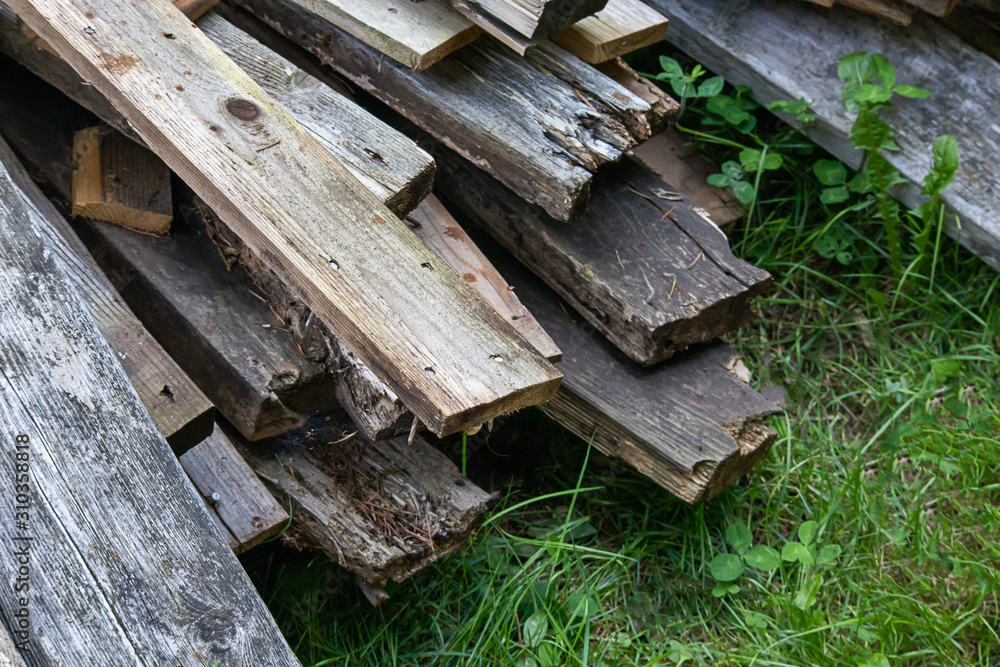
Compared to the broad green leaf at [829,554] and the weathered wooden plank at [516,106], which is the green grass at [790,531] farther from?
the weathered wooden plank at [516,106]

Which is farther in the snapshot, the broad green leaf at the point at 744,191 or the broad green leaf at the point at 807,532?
the broad green leaf at the point at 744,191

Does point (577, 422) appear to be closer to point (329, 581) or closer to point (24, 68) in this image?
point (329, 581)

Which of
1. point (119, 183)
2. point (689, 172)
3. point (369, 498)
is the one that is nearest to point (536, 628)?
point (369, 498)

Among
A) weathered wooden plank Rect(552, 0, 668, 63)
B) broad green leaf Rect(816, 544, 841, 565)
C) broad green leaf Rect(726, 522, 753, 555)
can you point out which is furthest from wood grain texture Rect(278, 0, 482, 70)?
broad green leaf Rect(816, 544, 841, 565)

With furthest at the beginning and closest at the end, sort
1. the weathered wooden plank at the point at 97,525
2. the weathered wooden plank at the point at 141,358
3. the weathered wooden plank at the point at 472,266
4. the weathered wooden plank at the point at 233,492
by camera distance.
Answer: the weathered wooden plank at the point at 472,266
the weathered wooden plank at the point at 233,492
the weathered wooden plank at the point at 141,358
the weathered wooden plank at the point at 97,525

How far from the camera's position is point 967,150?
9.25ft

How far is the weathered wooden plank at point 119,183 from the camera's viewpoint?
6.88 feet

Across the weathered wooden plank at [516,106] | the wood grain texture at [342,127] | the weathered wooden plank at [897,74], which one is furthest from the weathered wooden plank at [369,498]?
the weathered wooden plank at [897,74]

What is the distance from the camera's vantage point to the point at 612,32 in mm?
2334

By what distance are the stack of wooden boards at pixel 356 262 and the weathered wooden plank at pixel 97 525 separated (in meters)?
0.01

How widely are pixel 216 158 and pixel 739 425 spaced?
151 centimetres

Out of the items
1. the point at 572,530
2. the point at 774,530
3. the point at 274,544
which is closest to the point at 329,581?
the point at 274,544

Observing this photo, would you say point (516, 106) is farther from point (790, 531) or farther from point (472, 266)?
point (790, 531)

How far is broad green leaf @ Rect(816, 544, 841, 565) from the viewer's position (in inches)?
91.5
